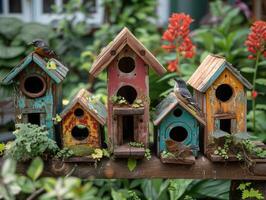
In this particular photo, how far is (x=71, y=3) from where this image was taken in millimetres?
7422

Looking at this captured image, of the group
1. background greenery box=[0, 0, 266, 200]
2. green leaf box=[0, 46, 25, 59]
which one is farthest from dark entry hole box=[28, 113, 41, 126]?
green leaf box=[0, 46, 25, 59]

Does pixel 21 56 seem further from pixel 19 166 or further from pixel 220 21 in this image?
pixel 19 166

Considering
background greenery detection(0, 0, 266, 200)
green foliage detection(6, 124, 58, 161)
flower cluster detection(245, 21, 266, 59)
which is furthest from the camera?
background greenery detection(0, 0, 266, 200)

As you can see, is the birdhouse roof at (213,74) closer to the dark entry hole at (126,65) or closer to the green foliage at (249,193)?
the dark entry hole at (126,65)

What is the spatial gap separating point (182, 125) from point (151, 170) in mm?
368

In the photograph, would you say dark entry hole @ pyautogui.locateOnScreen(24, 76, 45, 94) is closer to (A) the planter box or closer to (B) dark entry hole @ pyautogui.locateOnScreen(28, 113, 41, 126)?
(B) dark entry hole @ pyautogui.locateOnScreen(28, 113, 41, 126)

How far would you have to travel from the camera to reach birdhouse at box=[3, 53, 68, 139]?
3.31 metres

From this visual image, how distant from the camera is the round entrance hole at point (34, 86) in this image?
3.35 metres

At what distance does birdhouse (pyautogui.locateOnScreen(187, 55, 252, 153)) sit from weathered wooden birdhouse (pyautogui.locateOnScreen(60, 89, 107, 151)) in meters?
0.68

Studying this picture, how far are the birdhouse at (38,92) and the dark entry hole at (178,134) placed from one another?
2.60ft

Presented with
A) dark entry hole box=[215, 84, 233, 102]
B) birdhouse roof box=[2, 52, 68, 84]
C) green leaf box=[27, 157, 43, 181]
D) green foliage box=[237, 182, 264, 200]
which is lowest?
green foliage box=[237, 182, 264, 200]

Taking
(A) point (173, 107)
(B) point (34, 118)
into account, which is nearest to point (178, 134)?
(A) point (173, 107)

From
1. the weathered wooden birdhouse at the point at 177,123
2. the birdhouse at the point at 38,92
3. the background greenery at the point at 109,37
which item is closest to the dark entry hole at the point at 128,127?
the weathered wooden birdhouse at the point at 177,123

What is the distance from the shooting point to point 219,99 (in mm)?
3426
